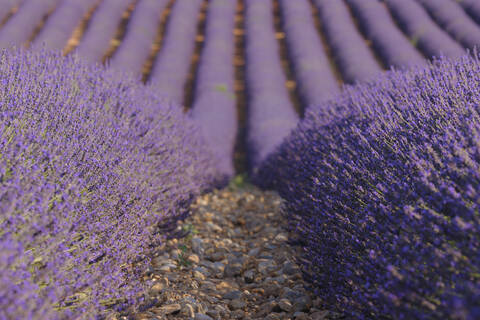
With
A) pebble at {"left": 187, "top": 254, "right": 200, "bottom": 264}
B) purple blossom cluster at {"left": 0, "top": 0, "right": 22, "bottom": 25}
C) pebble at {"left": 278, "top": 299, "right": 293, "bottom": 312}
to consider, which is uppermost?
purple blossom cluster at {"left": 0, "top": 0, "right": 22, "bottom": 25}

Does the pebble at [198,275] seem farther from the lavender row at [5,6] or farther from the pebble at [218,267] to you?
the lavender row at [5,6]

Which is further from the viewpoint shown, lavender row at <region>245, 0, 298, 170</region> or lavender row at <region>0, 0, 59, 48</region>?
lavender row at <region>0, 0, 59, 48</region>

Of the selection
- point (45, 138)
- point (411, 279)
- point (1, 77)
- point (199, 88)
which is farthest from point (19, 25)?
point (411, 279)

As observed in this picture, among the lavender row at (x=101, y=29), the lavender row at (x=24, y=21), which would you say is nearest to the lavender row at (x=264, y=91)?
the lavender row at (x=101, y=29)

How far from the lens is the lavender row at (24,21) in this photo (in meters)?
8.19

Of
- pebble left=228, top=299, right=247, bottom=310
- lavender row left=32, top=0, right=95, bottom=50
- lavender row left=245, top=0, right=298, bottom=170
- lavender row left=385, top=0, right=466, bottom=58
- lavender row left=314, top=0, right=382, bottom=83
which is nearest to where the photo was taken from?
pebble left=228, top=299, right=247, bottom=310

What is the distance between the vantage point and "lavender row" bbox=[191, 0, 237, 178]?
6.57 m

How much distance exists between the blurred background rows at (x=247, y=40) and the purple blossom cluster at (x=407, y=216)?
14.3ft

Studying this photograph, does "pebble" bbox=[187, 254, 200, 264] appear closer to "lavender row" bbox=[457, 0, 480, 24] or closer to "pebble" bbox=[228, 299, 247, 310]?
"pebble" bbox=[228, 299, 247, 310]

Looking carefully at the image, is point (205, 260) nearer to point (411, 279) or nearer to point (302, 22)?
point (411, 279)

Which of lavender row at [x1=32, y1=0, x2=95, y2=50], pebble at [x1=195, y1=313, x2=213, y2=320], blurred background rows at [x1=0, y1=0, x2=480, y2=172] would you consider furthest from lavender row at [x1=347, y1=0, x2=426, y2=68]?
lavender row at [x1=32, y1=0, x2=95, y2=50]

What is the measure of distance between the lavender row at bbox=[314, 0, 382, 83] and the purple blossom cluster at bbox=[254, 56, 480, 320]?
4.42 m

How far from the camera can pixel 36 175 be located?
168 cm

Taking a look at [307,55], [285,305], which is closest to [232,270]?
[285,305]
